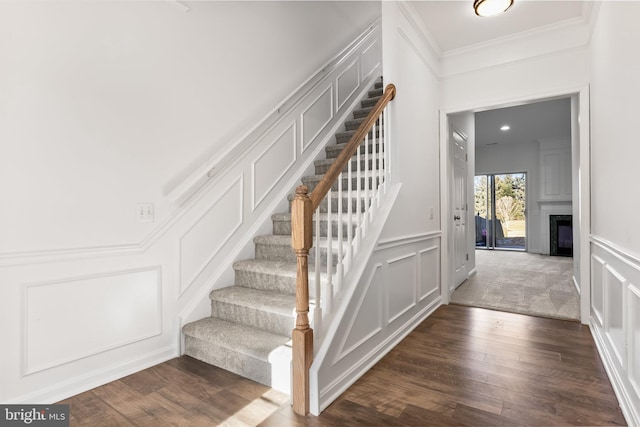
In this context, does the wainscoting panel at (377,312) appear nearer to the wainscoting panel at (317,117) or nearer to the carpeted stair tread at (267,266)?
the carpeted stair tread at (267,266)

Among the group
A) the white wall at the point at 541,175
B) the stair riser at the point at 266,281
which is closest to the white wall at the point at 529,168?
the white wall at the point at 541,175

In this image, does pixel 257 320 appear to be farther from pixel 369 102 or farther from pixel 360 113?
pixel 369 102

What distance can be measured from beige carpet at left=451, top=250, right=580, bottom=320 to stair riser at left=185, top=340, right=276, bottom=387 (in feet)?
8.58

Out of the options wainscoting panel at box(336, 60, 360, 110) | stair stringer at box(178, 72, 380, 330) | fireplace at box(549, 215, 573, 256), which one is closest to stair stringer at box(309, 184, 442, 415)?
stair stringer at box(178, 72, 380, 330)

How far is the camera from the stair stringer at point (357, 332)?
184cm

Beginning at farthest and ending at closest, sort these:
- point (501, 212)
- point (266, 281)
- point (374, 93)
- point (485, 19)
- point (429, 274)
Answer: point (501, 212) → point (374, 93) → point (429, 274) → point (485, 19) → point (266, 281)

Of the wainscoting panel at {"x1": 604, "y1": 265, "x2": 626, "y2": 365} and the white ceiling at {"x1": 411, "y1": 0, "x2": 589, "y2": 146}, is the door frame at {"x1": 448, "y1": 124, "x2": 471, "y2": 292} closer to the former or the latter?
the white ceiling at {"x1": 411, "y1": 0, "x2": 589, "y2": 146}

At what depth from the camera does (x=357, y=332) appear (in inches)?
85.3

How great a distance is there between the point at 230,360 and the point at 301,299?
817mm

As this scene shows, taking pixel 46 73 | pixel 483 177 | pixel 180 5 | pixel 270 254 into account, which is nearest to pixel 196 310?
pixel 270 254

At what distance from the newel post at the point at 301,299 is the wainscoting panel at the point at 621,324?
1552 mm

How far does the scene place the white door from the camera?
435 cm

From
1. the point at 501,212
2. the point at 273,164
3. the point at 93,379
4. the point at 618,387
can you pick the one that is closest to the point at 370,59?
the point at 273,164

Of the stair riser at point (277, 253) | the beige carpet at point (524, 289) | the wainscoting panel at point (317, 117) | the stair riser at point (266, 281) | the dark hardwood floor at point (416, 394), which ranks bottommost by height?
the dark hardwood floor at point (416, 394)
